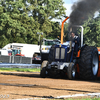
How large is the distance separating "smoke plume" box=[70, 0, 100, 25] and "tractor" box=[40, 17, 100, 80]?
1.20 metres

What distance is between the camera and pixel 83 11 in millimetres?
17594

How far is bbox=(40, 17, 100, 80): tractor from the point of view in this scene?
611 inches

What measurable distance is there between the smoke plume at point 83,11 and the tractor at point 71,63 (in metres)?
1.20

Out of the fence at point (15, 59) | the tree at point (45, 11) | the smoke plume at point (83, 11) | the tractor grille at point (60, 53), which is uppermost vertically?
the tree at point (45, 11)

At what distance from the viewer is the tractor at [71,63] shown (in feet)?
50.9

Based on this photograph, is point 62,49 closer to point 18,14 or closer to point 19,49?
point 19,49

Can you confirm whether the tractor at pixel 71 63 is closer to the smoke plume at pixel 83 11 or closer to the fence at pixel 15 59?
the smoke plume at pixel 83 11

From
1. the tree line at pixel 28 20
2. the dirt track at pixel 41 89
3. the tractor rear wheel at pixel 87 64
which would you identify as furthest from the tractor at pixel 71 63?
the tree line at pixel 28 20

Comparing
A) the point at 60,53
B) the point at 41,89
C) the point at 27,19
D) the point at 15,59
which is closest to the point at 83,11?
the point at 60,53

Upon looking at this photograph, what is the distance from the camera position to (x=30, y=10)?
193ft

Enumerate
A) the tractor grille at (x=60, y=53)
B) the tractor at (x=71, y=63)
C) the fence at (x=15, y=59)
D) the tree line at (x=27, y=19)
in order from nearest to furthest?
the tractor at (x=71, y=63)
the tractor grille at (x=60, y=53)
the fence at (x=15, y=59)
the tree line at (x=27, y=19)

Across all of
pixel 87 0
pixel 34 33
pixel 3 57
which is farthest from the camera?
pixel 34 33

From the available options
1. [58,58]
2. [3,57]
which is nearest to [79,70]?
[58,58]

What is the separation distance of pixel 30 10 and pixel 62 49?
4362 cm
